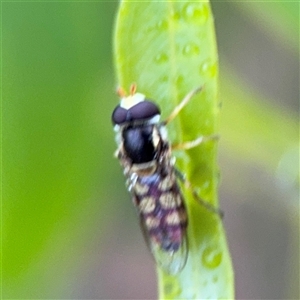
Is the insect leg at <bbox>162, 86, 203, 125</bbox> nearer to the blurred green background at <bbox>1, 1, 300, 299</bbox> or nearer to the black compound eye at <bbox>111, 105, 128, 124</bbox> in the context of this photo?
the black compound eye at <bbox>111, 105, 128, 124</bbox>

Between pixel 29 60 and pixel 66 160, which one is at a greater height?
pixel 29 60

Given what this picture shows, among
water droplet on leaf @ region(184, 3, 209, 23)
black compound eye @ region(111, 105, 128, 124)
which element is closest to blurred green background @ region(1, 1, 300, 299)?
black compound eye @ region(111, 105, 128, 124)

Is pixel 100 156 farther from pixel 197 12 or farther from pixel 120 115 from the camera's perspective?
pixel 197 12

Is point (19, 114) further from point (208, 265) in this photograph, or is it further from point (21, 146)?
point (208, 265)

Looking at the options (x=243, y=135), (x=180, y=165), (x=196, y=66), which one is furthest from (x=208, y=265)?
(x=243, y=135)

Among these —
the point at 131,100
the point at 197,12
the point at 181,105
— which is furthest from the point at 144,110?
the point at 197,12

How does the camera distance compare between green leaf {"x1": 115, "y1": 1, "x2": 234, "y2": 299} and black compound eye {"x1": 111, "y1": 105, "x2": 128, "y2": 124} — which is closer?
green leaf {"x1": 115, "y1": 1, "x2": 234, "y2": 299}
